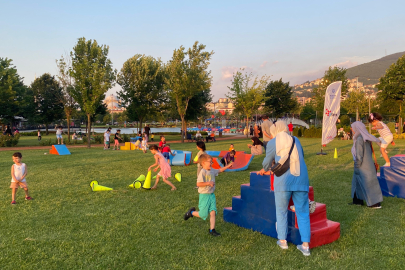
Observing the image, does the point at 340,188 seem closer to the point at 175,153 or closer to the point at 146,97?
the point at 175,153

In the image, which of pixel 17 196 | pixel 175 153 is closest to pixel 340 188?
pixel 175 153

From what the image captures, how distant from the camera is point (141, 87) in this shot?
34.5 meters

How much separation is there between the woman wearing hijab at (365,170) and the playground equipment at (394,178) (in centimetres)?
131

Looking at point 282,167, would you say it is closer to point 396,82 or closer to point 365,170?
point 365,170

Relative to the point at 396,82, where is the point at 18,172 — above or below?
below

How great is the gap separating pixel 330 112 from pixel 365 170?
8.71m

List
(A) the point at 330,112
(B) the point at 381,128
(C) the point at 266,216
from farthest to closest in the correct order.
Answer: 1. (A) the point at 330,112
2. (B) the point at 381,128
3. (C) the point at 266,216

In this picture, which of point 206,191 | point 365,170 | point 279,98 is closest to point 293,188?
point 206,191

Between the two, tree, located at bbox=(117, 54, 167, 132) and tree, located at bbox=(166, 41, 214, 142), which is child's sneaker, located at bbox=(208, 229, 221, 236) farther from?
tree, located at bbox=(117, 54, 167, 132)

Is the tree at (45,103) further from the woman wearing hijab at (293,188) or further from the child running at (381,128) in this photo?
the woman wearing hijab at (293,188)

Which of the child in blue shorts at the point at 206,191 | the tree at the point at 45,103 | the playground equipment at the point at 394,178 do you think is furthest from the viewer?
the tree at the point at 45,103

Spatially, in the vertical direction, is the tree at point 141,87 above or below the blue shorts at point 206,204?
above

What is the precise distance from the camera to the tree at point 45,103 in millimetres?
44906

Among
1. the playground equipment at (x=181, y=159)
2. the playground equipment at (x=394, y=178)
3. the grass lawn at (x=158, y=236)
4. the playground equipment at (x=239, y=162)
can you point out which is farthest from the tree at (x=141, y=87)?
the playground equipment at (x=394, y=178)
